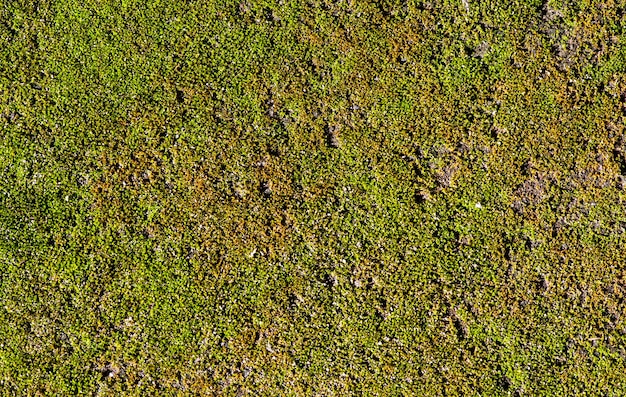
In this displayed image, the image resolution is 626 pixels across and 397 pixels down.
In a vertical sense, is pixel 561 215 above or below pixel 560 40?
below

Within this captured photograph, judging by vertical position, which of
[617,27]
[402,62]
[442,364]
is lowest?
[442,364]

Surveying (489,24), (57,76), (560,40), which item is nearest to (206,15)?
(57,76)

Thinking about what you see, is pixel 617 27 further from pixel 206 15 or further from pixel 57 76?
pixel 57 76

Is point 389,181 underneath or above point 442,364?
above

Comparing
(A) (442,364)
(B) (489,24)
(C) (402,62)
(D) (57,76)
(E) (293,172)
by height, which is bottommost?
(A) (442,364)

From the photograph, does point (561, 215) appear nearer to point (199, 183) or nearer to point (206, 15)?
point (199, 183)

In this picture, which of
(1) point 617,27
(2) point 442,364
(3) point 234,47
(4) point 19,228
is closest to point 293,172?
(3) point 234,47
